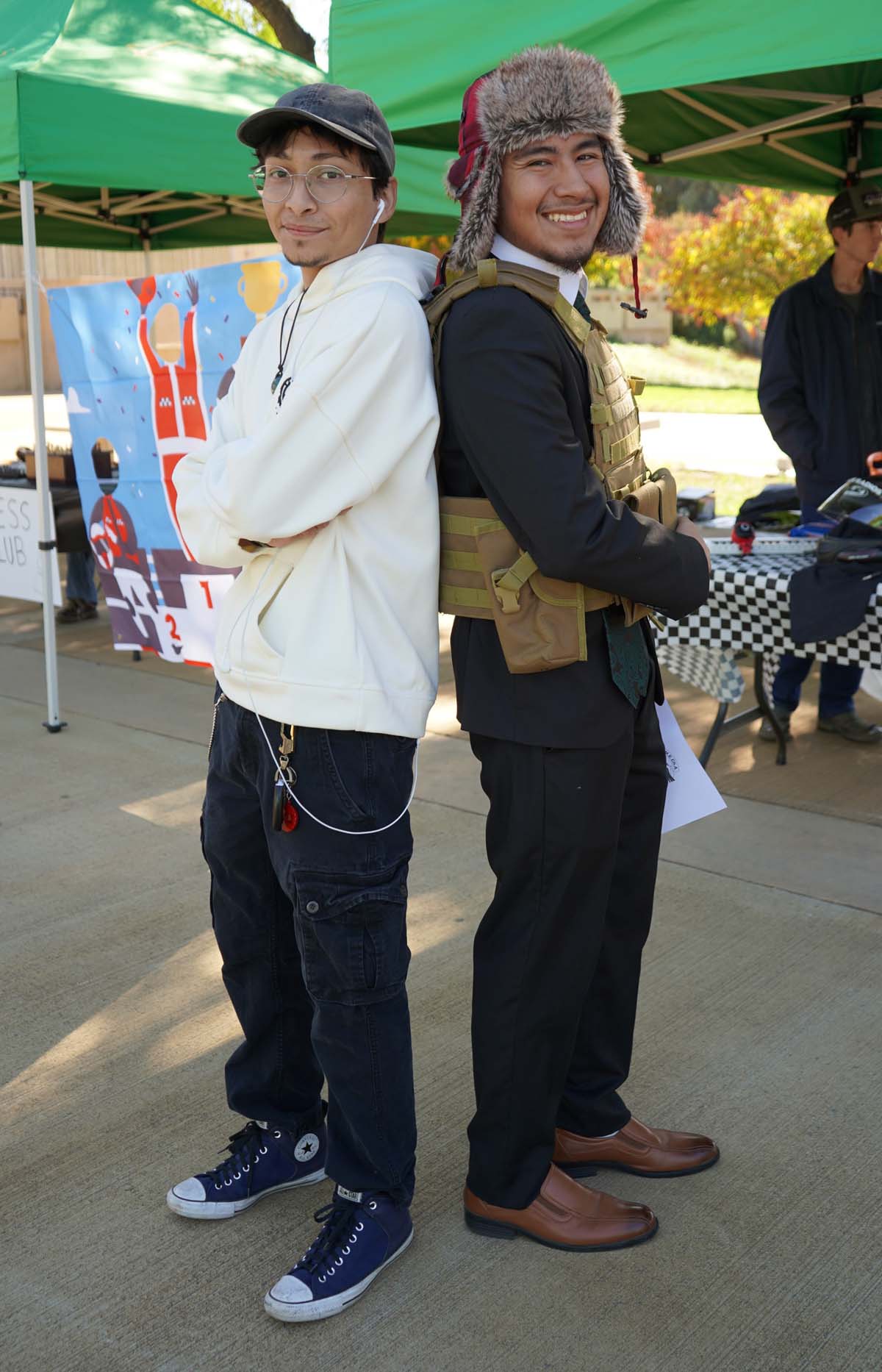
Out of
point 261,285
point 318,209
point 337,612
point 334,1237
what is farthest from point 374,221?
point 261,285

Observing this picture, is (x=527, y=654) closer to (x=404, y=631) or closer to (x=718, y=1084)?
(x=404, y=631)

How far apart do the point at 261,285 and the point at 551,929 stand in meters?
3.32

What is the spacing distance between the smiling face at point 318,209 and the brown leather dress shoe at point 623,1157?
1.68 meters

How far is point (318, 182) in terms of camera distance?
2.00 m

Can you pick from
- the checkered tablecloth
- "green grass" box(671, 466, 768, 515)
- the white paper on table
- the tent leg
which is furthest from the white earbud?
"green grass" box(671, 466, 768, 515)

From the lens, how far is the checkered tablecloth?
13.9 feet

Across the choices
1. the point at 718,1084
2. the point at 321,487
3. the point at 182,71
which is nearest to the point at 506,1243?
the point at 718,1084

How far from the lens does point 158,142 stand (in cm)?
561

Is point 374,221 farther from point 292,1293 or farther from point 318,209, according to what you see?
point 292,1293

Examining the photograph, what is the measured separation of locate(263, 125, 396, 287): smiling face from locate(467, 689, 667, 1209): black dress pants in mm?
823

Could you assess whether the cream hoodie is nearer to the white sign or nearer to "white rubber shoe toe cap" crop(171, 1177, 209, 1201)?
"white rubber shoe toe cap" crop(171, 1177, 209, 1201)

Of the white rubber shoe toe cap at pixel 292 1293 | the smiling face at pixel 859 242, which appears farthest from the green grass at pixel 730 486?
the white rubber shoe toe cap at pixel 292 1293

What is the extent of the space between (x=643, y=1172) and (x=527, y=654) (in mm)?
1143

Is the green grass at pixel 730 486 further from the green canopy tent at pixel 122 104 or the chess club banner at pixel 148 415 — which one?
the chess club banner at pixel 148 415
